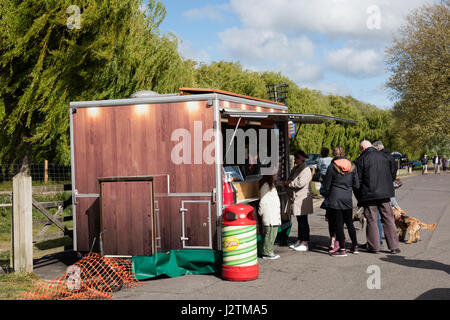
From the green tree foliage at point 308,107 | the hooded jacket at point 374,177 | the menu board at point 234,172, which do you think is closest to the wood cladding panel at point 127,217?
the menu board at point 234,172

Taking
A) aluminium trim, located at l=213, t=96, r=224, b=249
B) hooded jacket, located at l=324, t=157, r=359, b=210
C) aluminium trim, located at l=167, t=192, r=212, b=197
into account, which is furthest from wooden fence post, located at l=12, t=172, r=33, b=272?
hooded jacket, located at l=324, t=157, r=359, b=210

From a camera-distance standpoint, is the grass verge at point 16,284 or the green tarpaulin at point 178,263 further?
the green tarpaulin at point 178,263

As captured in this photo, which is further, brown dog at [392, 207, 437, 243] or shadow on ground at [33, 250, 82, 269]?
brown dog at [392, 207, 437, 243]

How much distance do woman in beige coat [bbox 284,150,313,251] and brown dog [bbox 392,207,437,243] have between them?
6.37 ft

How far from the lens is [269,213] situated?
8.50m

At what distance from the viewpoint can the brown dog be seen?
965 cm

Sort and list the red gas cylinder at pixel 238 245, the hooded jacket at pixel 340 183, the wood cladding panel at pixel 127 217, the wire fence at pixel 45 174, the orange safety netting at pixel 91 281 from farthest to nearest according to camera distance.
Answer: the wire fence at pixel 45 174, the hooded jacket at pixel 340 183, the wood cladding panel at pixel 127 217, the red gas cylinder at pixel 238 245, the orange safety netting at pixel 91 281

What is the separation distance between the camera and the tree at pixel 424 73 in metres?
35.8

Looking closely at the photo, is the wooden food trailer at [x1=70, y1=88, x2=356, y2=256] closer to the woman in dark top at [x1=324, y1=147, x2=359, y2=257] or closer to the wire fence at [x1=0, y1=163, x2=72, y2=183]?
the woman in dark top at [x1=324, y1=147, x2=359, y2=257]

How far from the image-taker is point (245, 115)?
7988 mm

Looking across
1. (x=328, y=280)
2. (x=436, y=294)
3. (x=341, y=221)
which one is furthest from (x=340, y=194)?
(x=436, y=294)

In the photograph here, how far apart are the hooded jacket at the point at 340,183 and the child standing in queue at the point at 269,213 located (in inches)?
38.7

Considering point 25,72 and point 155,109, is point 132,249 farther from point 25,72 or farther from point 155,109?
point 25,72

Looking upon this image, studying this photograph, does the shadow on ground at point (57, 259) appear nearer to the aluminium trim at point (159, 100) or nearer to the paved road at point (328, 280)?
the paved road at point (328, 280)
